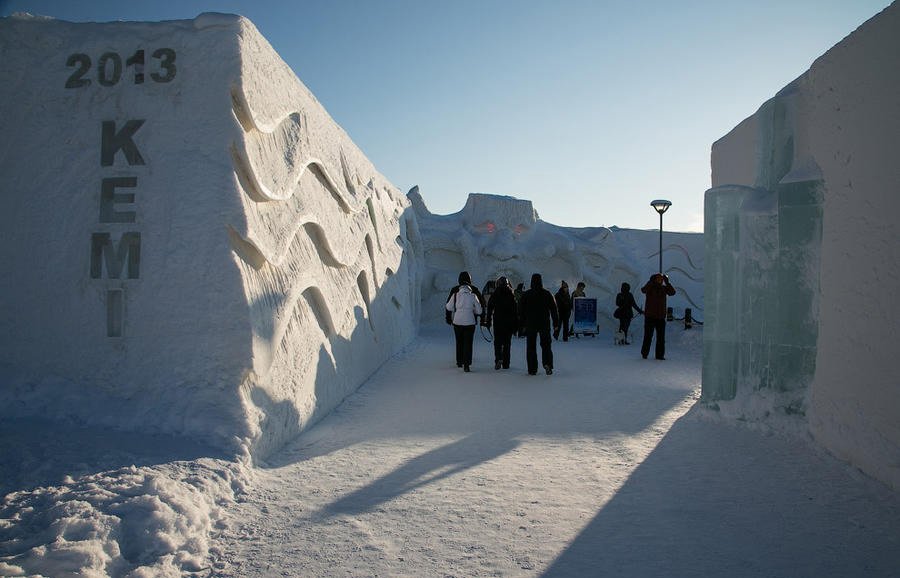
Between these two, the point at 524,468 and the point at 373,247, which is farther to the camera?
the point at 373,247

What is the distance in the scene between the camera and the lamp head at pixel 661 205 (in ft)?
52.7

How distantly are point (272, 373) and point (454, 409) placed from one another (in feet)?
6.91

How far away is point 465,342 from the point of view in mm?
8703

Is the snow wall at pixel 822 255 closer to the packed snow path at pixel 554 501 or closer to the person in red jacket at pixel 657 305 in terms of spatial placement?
the packed snow path at pixel 554 501

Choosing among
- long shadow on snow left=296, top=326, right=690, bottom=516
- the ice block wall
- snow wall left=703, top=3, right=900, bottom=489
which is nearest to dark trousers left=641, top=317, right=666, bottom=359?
long shadow on snow left=296, top=326, right=690, bottom=516

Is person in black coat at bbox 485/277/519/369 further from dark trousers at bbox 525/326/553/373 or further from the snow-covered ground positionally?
the snow-covered ground

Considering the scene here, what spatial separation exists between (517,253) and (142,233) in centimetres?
1636

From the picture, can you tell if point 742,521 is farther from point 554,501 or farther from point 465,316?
point 465,316

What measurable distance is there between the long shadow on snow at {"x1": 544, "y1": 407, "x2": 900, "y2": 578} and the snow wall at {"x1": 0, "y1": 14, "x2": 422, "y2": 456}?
99.9 inches

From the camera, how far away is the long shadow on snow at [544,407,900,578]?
8.83 ft

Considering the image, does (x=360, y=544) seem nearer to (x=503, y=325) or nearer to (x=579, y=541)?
(x=579, y=541)

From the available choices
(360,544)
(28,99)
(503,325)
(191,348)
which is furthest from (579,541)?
(503,325)

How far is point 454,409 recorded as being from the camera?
235 inches

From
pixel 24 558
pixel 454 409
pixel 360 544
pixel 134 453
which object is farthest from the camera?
pixel 454 409
